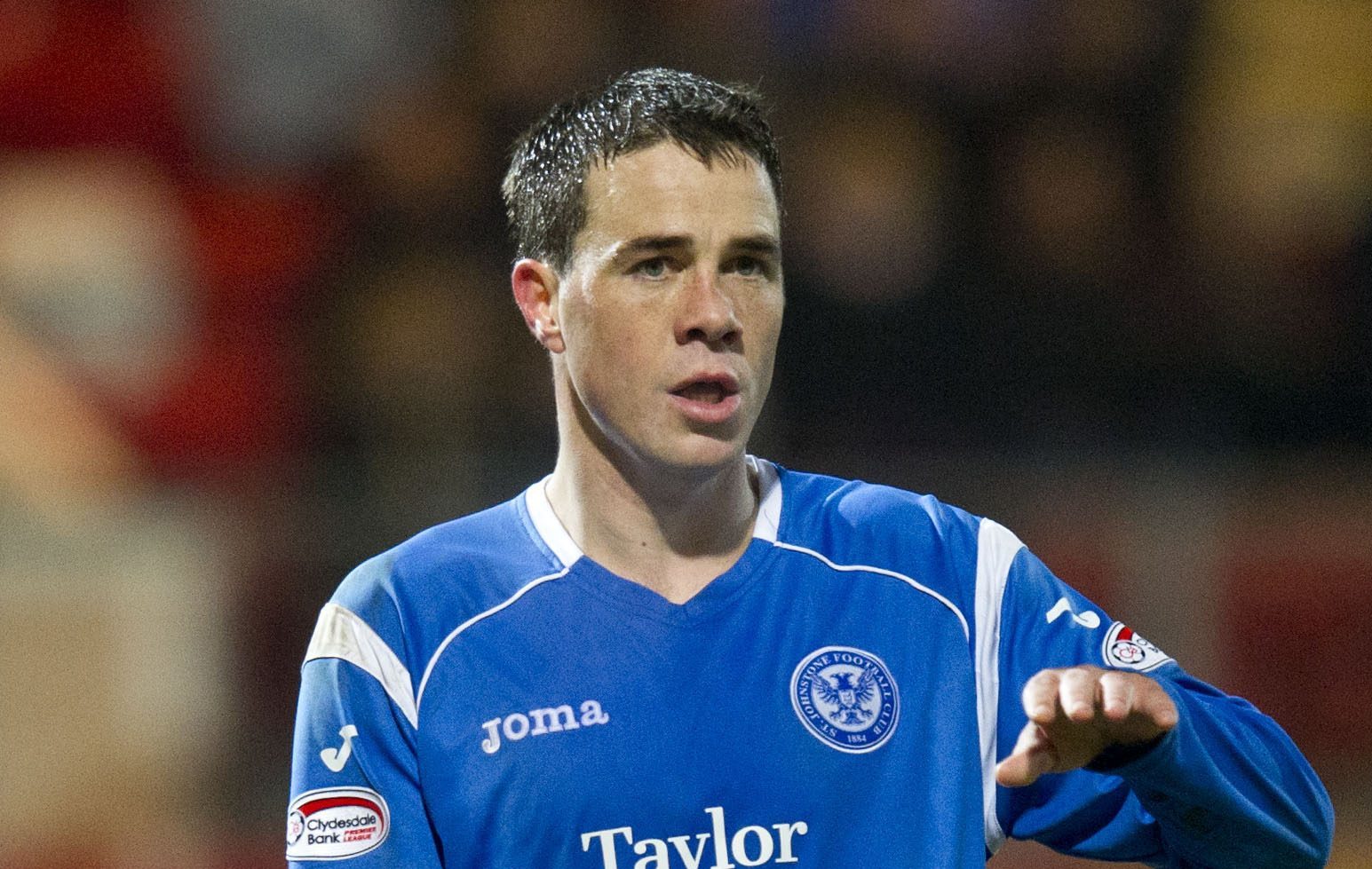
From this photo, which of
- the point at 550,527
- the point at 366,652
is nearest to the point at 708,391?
the point at 550,527

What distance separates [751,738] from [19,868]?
175 inches

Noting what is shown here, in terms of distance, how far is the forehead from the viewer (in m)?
2.46

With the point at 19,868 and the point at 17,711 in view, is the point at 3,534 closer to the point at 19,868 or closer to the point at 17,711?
the point at 17,711

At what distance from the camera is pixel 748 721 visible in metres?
2.42

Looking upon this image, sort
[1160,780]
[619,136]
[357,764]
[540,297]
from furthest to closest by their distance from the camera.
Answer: [540,297] → [619,136] → [357,764] → [1160,780]

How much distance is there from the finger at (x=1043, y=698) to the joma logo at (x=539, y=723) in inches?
25.3

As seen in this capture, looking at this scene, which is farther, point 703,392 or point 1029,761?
point 703,392

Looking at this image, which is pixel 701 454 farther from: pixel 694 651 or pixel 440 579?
pixel 440 579

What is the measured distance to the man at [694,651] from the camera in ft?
7.73

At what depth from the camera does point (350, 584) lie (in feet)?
8.18

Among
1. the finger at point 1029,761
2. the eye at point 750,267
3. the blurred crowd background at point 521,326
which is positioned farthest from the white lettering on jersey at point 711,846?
the blurred crowd background at point 521,326

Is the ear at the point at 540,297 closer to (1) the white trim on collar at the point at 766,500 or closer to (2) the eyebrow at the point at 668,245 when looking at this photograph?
(2) the eyebrow at the point at 668,245

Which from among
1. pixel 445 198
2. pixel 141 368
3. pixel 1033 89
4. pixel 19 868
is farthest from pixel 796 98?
pixel 19 868

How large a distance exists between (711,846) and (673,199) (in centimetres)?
90
